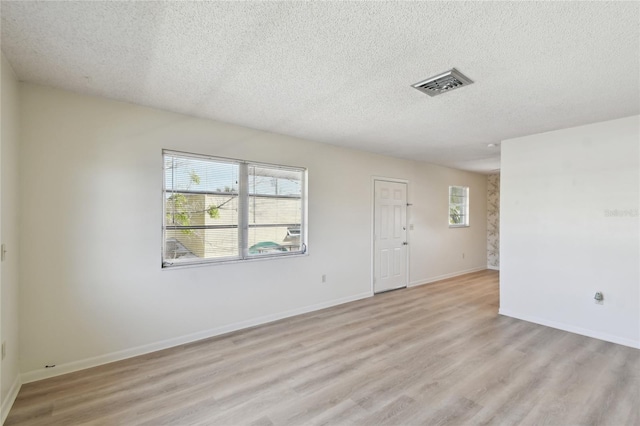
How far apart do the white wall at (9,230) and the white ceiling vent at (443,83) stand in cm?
303

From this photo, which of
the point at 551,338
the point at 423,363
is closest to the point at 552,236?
the point at 551,338

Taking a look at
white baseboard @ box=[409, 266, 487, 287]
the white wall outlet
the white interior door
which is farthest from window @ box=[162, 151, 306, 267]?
the white wall outlet

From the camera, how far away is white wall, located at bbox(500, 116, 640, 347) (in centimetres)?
322

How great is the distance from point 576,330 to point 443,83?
3.40m

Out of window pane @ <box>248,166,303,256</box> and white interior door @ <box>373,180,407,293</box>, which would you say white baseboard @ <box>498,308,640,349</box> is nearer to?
white interior door @ <box>373,180,407,293</box>

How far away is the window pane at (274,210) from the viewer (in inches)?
148

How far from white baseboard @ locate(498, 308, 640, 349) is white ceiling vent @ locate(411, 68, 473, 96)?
10.7ft

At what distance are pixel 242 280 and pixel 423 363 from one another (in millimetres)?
2171

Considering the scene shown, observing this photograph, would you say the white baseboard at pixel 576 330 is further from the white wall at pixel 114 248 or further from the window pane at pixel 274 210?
the window pane at pixel 274 210

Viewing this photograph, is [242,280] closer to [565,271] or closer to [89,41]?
[89,41]

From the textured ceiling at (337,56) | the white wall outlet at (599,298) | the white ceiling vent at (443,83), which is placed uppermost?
the textured ceiling at (337,56)

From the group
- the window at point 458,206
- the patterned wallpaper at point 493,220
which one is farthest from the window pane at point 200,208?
the patterned wallpaper at point 493,220

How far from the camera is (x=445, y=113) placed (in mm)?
3137

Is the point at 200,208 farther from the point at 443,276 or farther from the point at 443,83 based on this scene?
the point at 443,276
